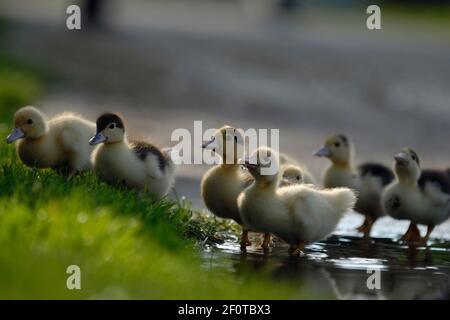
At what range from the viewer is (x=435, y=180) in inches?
430

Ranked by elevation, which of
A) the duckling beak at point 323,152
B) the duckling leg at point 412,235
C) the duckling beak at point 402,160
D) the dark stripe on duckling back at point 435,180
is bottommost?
the duckling leg at point 412,235

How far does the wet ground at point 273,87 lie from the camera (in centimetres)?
1411

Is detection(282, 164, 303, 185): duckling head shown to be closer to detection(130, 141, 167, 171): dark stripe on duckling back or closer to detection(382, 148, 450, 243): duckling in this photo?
detection(382, 148, 450, 243): duckling

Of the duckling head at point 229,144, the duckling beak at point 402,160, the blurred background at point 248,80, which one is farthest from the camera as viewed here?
the blurred background at point 248,80

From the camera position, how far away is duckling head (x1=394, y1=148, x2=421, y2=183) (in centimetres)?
1074

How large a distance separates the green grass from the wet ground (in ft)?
3.72

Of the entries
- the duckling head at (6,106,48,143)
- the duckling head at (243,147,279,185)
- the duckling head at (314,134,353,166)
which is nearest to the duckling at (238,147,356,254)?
the duckling head at (243,147,279,185)

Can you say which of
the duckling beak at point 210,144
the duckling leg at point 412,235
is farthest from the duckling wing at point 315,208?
the duckling leg at point 412,235

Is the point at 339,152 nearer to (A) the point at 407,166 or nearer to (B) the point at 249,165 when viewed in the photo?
(A) the point at 407,166

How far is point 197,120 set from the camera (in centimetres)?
1973

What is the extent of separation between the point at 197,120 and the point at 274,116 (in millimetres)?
2037

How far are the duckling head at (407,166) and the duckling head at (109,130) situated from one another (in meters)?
2.75

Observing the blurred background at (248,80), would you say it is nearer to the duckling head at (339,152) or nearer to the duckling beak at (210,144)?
the duckling head at (339,152)

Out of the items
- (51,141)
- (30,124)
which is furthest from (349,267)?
(30,124)
